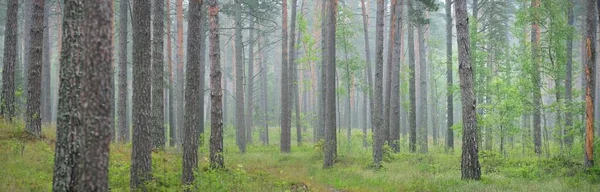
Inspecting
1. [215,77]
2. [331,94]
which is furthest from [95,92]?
[331,94]

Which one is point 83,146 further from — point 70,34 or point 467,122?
point 467,122

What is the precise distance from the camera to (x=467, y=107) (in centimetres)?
1188

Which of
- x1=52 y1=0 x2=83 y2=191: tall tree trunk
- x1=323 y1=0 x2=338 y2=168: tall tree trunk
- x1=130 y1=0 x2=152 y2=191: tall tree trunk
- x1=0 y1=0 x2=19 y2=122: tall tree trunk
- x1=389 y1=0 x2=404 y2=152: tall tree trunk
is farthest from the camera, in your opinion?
x1=389 y1=0 x2=404 y2=152: tall tree trunk

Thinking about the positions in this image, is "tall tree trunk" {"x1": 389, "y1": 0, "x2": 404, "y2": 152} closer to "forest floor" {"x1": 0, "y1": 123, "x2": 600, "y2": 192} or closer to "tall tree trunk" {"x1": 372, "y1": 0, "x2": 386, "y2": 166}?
"tall tree trunk" {"x1": 372, "y1": 0, "x2": 386, "y2": 166}

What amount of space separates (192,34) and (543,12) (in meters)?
14.4

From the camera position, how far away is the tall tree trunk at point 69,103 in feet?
20.6

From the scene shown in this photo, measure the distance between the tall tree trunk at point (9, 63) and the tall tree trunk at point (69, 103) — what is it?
9531 mm

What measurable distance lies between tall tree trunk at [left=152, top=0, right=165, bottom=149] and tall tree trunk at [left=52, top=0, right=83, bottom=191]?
Answer: 7601mm

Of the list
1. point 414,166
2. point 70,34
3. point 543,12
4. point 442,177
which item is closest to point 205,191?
point 70,34

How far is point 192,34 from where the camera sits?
10.0m

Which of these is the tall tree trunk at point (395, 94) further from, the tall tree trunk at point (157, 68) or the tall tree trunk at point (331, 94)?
the tall tree trunk at point (157, 68)

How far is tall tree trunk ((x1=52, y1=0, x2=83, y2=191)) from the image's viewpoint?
629 cm

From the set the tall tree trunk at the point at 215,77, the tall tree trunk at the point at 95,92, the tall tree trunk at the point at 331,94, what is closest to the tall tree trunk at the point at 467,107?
the tall tree trunk at the point at 331,94

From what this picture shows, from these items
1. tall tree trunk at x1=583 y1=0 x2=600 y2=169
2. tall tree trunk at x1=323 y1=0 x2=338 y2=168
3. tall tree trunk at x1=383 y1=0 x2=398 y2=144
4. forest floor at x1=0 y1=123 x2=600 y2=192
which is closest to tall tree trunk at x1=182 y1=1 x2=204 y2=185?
forest floor at x1=0 y1=123 x2=600 y2=192
